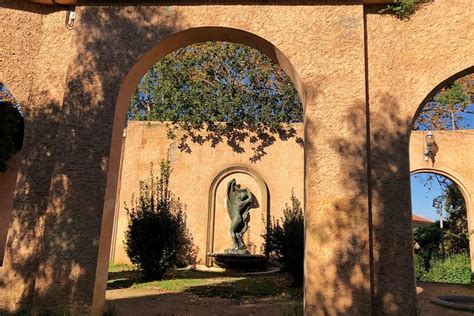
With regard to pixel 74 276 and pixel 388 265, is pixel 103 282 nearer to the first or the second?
pixel 74 276

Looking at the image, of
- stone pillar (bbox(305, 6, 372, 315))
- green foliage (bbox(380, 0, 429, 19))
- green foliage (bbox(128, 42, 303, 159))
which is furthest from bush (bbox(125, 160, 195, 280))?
green foliage (bbox(380, 0, 429, 19))

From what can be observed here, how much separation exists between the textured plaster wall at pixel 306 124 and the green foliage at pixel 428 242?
8.42 metres

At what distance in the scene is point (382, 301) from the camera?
3842mm

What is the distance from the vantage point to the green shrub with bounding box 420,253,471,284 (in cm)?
1049

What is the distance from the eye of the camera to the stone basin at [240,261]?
32.9 ft

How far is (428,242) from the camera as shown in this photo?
38.7 ft

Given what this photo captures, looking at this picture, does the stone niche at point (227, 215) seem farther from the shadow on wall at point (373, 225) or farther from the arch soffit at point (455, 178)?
the shadow on wall at point (373, 225)

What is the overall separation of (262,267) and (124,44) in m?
7.58

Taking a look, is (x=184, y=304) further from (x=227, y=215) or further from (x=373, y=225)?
(x=227, y=215)

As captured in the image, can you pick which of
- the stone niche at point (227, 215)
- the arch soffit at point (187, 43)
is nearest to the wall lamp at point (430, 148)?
the stone niche at point (227, 215)

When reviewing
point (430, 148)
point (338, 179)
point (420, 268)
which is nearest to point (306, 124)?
point (338, 179)

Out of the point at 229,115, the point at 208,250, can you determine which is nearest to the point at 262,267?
the point at 208,250

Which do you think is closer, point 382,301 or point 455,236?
point 382,301

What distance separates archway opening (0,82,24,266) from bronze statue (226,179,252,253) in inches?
303
